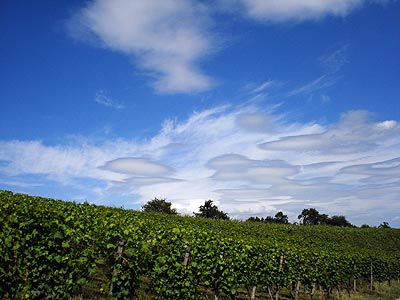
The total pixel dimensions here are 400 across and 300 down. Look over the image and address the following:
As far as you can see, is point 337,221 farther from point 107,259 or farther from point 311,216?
point 107,259

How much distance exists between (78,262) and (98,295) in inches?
183

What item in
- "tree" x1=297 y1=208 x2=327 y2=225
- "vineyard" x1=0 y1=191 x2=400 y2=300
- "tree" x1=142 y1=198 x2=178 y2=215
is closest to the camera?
"vineyard" x1=0 y1=191 x2=400 y2=300

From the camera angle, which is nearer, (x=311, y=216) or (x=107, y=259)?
(x=107, y=259)

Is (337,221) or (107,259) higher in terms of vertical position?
(337,221)

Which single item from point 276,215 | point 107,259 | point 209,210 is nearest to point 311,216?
point 276,215

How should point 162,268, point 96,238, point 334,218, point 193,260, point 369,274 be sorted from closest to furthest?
1. point 96,238
2. point 162,268
3. point 193,260
4. point 369,274
5. point 334,218

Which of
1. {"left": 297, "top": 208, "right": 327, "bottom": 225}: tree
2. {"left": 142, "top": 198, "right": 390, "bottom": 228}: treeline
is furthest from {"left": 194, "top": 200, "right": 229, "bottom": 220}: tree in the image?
{"left": 297, "top": 208, "right": 327, "bottom": 225}: tree

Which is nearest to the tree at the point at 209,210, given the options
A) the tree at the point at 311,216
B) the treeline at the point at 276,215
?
the treeline at the point at 276,215

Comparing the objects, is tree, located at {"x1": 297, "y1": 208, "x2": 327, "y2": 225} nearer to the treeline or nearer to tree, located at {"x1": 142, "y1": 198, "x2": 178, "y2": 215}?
the treeline

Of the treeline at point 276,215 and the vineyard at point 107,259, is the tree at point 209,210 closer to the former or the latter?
the treeline at point 276,215

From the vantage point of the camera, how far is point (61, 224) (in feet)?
25.1

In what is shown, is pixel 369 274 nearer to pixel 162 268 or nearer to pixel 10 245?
pixel 162 268

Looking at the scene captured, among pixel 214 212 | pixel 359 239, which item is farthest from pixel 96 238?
pixel 214 212

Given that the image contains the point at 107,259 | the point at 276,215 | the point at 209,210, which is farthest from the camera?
the point at 276,215
